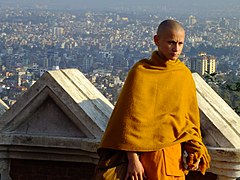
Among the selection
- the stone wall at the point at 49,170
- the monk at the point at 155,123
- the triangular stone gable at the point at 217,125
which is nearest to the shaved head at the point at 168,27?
the monk at the point at 155,123

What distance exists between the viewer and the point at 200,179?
20.9 ft

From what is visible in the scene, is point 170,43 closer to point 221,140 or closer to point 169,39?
point 169,39

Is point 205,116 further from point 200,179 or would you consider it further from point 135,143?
point 135,143

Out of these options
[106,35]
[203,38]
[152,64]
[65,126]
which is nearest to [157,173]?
[152,64]

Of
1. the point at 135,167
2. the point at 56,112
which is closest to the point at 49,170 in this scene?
the point at 56,112

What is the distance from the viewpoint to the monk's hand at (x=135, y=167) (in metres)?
5.01

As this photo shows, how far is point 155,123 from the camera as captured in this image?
16.4ft

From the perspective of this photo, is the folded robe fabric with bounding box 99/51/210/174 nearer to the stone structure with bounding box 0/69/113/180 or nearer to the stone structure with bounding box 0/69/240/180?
the stone structure with bounding box 0/69/240/180

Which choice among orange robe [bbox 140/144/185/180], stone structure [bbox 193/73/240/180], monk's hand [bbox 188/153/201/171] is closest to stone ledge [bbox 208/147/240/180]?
stone structure [bbox 193/73/240/180]

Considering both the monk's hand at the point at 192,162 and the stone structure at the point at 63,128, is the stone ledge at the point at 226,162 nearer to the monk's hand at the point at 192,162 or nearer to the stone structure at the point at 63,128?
the stone structure at the point at 63,128

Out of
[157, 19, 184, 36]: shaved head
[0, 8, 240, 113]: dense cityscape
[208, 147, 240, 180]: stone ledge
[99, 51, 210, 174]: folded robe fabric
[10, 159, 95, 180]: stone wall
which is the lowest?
[0, 8, 240, 113]: dense cityscape

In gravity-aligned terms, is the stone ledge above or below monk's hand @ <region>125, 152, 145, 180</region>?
below

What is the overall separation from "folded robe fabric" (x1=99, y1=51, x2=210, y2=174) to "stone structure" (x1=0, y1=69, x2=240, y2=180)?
38.6 inches

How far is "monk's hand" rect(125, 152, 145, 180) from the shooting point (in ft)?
16.4
